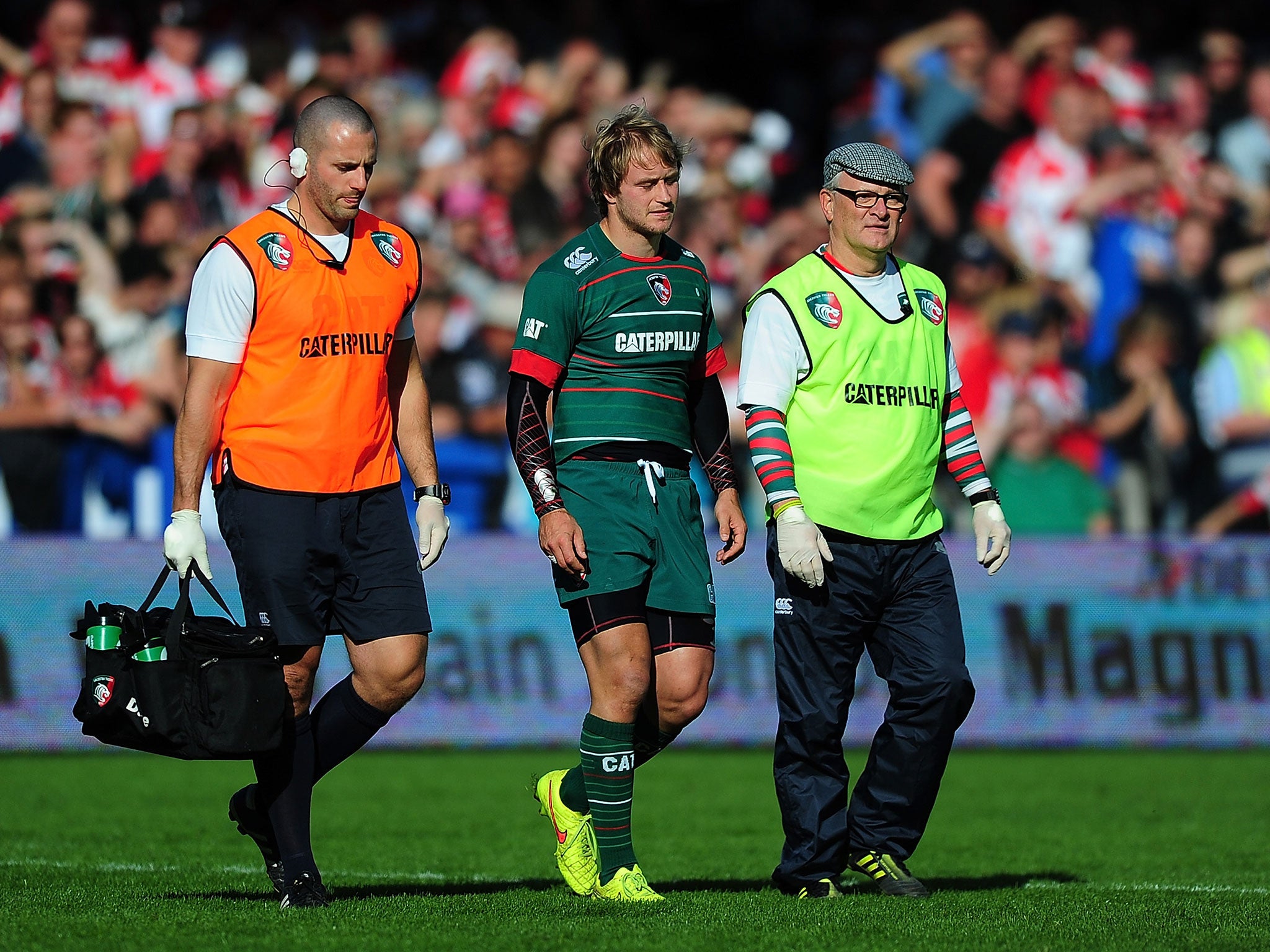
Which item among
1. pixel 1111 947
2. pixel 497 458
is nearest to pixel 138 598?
pixel 497 458

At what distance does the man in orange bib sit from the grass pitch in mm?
613

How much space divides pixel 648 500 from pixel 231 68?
11.4 m

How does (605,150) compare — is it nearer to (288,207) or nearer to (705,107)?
(288,207)

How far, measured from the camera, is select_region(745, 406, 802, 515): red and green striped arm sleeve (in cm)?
632

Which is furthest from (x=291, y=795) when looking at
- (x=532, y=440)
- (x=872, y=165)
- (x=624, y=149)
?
(x=872, y=165)

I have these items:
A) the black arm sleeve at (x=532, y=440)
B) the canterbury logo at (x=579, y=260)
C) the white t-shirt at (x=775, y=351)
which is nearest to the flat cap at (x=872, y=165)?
the white t-shirt at (x=775, y=351)

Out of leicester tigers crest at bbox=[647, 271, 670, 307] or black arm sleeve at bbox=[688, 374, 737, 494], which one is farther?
black arm sleeve at bbox=[688, 374, 737, 494]

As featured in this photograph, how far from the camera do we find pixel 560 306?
632cm

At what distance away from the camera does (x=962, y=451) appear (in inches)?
265

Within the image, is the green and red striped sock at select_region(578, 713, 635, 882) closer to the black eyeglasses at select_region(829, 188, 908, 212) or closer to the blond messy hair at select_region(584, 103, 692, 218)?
the blond messy hair at select_region(584, 103, 692, 218)

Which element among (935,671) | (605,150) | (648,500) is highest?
(605,150)

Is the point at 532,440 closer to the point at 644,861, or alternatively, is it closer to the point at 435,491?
the point at 435,491

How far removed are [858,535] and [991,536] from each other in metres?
0.50

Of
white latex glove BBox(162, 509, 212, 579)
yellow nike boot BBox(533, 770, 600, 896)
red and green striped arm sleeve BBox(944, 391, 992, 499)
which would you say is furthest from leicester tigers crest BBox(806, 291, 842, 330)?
white latex glove BBox(162, 509, 212, 579)
